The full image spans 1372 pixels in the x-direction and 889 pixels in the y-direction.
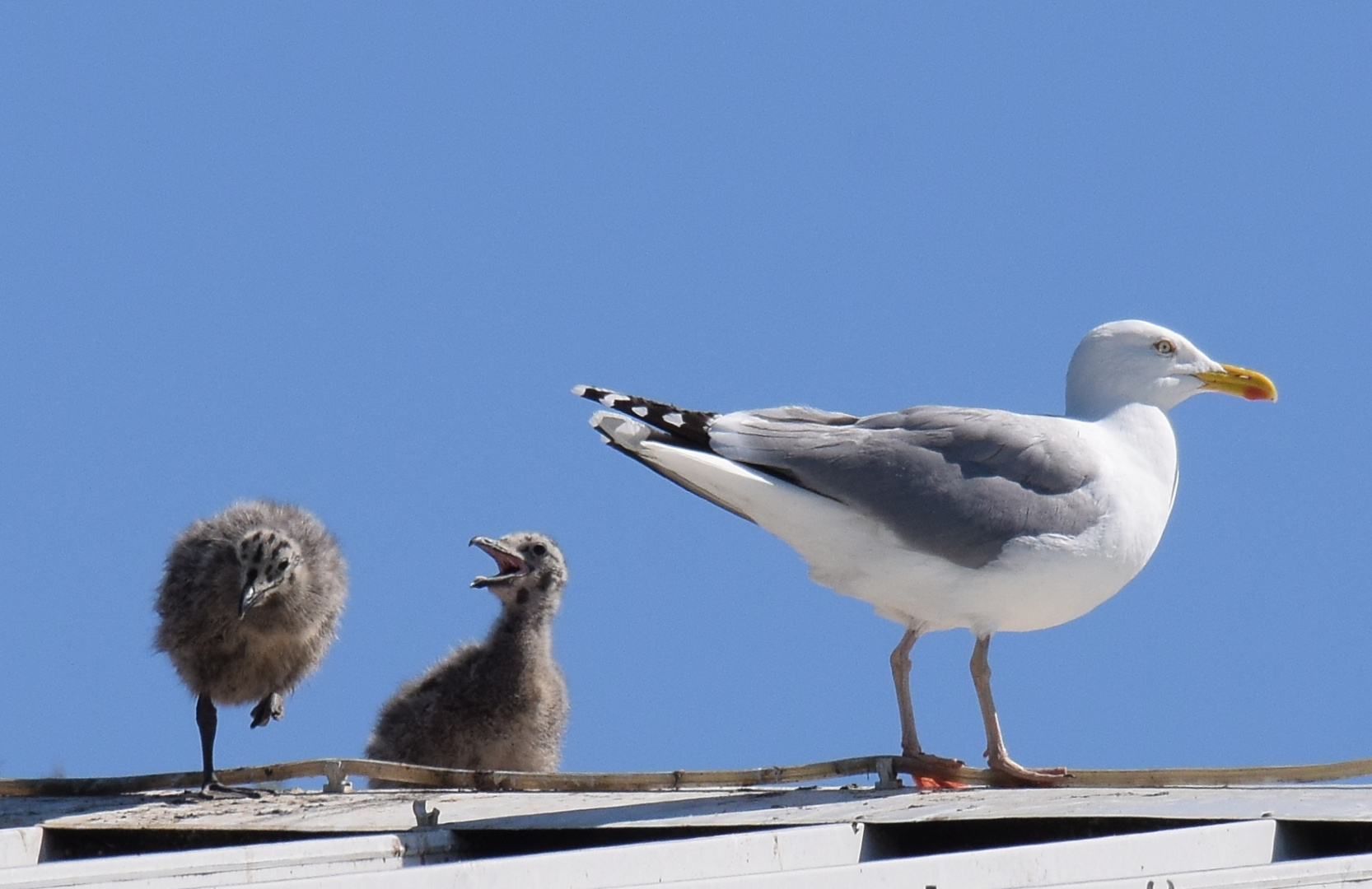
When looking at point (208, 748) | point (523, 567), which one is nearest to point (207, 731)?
point (208, 748)

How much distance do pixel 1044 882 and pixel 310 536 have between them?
5340 mm

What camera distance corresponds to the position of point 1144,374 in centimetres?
792

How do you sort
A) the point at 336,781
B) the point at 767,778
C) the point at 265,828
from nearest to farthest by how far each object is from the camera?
the point at 265,828
the point at 767,778
the point at 336,781

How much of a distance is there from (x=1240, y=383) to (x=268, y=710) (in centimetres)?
466

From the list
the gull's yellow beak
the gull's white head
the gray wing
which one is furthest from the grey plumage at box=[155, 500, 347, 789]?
the gull's yellow beak

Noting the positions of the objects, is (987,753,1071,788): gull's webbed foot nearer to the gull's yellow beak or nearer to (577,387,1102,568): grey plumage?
(577,387,1102,568): grey plumage

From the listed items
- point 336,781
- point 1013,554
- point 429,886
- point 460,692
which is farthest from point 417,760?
point 429,886

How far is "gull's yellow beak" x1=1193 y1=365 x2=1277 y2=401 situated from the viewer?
26.2ft

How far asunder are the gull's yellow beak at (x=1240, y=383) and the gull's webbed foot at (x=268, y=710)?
444cm

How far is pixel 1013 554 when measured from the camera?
699cm

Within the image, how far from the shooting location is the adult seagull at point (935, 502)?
23.1 feet

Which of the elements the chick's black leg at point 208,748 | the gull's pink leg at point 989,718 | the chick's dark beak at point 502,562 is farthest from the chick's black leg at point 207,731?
the gull's pink leg at point 989,718

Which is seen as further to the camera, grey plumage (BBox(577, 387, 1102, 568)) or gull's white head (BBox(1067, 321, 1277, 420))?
gull's white head (BBox(1067, 321, 1277, 420))

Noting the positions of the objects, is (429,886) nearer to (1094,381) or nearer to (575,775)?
(575,775)
